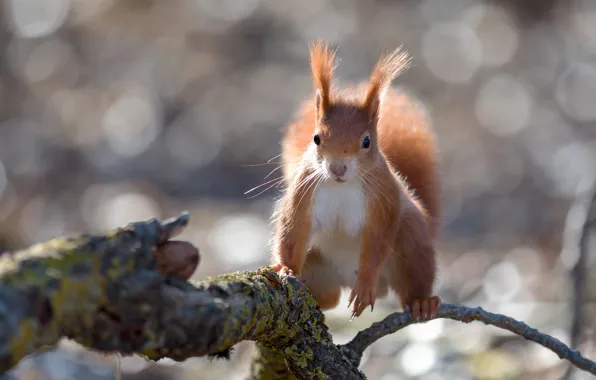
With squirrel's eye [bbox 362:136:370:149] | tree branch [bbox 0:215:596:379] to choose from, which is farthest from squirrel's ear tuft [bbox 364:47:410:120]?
tree branch [bbox 0:215:596:379]

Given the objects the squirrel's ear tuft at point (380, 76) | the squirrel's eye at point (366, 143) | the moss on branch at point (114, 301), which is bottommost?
the moss on branch at point (114, 301)

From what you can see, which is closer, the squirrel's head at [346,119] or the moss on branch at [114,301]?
the moss on branch at [114,301]

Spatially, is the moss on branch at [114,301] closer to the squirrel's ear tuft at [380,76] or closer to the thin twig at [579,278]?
the squirrel's ear tuft at [380,76]

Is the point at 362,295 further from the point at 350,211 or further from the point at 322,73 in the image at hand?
the point at 322,73

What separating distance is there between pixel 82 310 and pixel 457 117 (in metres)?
7.22

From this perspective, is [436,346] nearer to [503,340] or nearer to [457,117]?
[503,340]

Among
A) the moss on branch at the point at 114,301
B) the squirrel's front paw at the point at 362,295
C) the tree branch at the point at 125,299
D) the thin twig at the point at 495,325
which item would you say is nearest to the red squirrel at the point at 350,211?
the squirrel's front paw at the point at 362,295

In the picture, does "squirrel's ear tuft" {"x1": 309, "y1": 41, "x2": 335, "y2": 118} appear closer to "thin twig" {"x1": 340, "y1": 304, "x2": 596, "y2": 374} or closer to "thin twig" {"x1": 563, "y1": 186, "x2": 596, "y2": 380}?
"thin twig" {"x1": 340, "y1": 304, "x2": 596, "y2": 374}

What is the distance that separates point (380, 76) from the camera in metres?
2.49

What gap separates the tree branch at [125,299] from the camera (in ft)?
3.97

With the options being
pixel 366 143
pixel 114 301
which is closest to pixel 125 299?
pixel 114 301

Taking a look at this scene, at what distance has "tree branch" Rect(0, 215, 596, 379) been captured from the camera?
1.21 meters

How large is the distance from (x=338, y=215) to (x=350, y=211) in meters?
0.03

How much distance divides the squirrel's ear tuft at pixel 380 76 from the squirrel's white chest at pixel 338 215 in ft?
0.80
